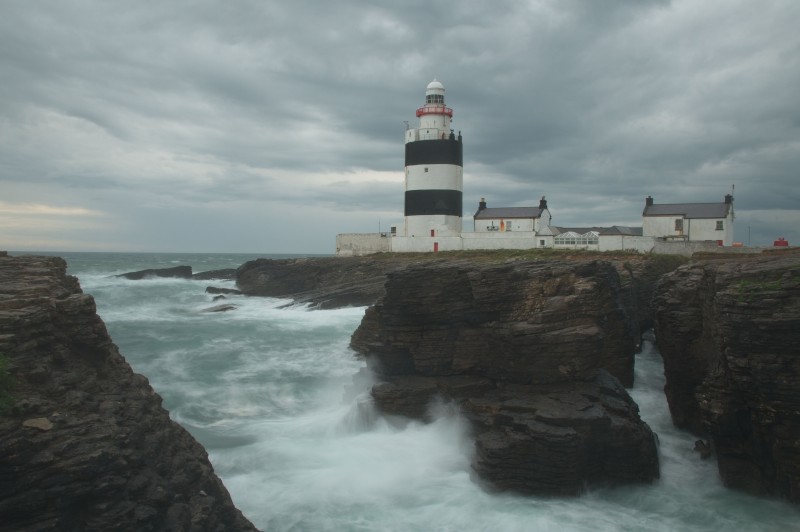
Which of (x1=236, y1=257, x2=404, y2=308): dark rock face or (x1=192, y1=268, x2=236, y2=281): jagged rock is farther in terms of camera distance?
(x1=192, y1=268, x2=236, y2=281): jagged rock

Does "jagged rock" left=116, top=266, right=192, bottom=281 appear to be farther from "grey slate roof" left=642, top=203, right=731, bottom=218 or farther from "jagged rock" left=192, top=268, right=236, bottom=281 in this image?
"grey slate roof" left=642, top=203, right=731, bottom=218

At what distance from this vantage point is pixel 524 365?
13.2 meters

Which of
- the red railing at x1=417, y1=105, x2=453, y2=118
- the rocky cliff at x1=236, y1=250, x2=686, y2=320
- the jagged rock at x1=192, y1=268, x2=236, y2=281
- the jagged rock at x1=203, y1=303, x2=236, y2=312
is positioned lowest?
the jagged rock at x1=203, y1=303, x2=236, y2=312

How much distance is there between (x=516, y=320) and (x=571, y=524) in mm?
4802

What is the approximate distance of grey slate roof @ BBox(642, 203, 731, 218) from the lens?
36.7 m

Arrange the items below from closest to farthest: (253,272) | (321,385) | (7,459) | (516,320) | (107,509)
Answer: (7,459)
(107,509)
(516,320)
(321,385)
(253,272)

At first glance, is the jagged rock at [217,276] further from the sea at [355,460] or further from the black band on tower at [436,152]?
the sea at [355,460]

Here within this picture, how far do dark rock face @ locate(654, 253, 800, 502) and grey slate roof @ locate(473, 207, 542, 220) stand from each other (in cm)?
2833

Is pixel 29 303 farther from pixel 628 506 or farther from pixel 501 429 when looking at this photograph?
pixel 628 506

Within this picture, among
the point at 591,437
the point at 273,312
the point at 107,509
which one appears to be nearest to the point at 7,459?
the point at 107,509

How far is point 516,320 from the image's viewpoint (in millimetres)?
13711

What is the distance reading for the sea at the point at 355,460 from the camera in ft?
33.0

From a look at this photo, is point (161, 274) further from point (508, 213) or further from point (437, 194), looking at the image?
point (508, 213)

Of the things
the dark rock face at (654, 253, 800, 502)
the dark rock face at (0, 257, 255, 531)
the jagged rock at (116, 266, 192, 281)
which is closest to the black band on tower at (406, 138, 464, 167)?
the jagged rock at (116, 266, 192, 281)
